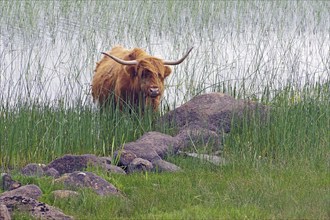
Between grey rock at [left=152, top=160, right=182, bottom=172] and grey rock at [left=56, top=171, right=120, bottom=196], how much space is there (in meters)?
1.27

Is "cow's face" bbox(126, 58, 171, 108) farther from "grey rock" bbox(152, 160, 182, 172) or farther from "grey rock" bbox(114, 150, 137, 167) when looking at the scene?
"grey rock" bbox(152, 160, 182, 172)

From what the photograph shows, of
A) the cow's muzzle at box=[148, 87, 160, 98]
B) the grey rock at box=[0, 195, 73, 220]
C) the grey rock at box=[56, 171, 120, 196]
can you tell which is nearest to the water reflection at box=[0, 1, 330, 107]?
the cow's muzzle at box=[148, 87, 160, 98]

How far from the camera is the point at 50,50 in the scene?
1473 cm

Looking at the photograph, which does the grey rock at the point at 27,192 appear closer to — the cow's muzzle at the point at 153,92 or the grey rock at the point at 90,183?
the grey rock at the point at 90,183

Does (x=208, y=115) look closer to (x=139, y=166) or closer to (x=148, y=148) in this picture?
(x=148, y=148)

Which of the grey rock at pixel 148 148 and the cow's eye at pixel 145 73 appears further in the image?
the cow's eye at pixel 145 73

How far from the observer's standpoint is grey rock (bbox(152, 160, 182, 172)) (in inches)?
352

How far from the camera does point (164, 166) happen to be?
897 centimetres

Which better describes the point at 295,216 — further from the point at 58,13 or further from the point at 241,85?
the point at 58,13

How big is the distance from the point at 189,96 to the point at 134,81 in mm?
1542

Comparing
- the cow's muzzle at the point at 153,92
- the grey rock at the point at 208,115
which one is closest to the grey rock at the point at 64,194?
the grey rock at the point at 208,115

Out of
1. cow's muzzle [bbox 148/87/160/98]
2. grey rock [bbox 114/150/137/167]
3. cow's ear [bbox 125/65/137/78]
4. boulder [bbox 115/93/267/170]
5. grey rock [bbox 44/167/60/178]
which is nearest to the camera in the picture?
grey rock [bbox 44/167/60/178]

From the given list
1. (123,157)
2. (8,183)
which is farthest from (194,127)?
(8,183)

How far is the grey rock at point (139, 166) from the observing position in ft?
29.2
